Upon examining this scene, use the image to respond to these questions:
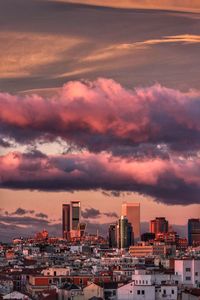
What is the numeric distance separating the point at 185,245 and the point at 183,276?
381 ft

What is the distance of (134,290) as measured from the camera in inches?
2753

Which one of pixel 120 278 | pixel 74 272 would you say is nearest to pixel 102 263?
pixel 74 272

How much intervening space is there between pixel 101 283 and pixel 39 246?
111 metres

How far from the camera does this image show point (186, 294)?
7038cm

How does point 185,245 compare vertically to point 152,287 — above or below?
above

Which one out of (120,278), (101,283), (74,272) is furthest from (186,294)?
(74,272)

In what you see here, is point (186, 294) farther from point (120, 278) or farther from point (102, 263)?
point (102, 263)

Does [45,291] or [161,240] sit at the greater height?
[161,240]

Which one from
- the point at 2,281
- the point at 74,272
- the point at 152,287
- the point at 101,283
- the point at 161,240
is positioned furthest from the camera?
the point at 161,240

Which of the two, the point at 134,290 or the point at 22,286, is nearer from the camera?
the point at 134,290

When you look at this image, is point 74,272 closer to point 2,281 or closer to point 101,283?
point 2,281

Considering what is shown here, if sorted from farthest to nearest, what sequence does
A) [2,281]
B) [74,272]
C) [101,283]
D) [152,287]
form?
1. [74,272]
2. [2,281]
3. [101,283]
4. [152,287]

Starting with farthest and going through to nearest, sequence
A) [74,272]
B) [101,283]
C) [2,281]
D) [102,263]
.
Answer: [102,263], [74,272], [2,281], [101,283]

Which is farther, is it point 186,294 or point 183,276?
point 183,276
